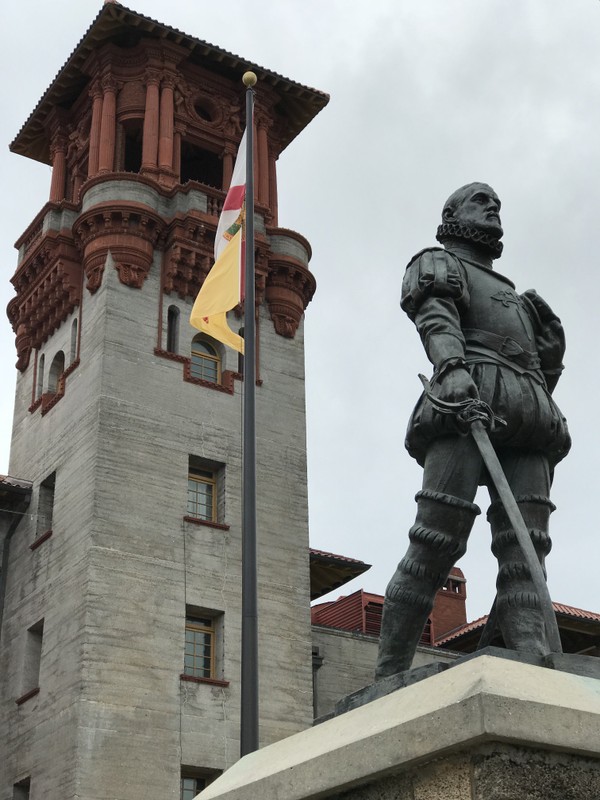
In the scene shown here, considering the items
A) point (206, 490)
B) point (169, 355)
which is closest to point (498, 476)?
point (206, 490)

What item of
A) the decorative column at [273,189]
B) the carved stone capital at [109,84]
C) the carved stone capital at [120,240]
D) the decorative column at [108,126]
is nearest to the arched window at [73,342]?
the carved stone capital at [120,240]

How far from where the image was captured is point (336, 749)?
18.8 feet

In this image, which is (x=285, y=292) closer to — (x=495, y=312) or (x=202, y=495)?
(x=202, y=495)

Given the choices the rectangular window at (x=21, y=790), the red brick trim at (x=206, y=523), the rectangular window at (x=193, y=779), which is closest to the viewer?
the rectangular window at (x=193, y=779)

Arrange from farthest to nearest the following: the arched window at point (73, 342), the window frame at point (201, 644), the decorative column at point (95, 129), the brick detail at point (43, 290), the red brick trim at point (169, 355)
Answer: the decorative column at point (95, 129) → the brick detail at point (43, 290) → the arched window at point (73, 342) → the red brick trim at point (169, 355) → the window frame at point (201, 644)

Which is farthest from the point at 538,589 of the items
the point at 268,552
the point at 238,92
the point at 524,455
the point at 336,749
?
the point at 238,92

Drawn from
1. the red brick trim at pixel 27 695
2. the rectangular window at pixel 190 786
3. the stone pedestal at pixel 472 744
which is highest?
the red brick trim at pixel 27 695

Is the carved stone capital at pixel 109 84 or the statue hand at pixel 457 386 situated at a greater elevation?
the carved stone capital at pixel 109 84

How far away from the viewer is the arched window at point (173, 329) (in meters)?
33.8

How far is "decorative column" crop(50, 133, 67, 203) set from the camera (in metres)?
39.6

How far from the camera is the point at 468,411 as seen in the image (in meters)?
7.00

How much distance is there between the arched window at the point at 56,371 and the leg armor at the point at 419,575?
96.0ft

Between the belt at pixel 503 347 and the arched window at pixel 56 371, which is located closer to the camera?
→ the belt at pixel 503 347

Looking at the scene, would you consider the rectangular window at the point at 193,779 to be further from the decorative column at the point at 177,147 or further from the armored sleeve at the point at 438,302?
the armored sleeve at the point at 438,302
